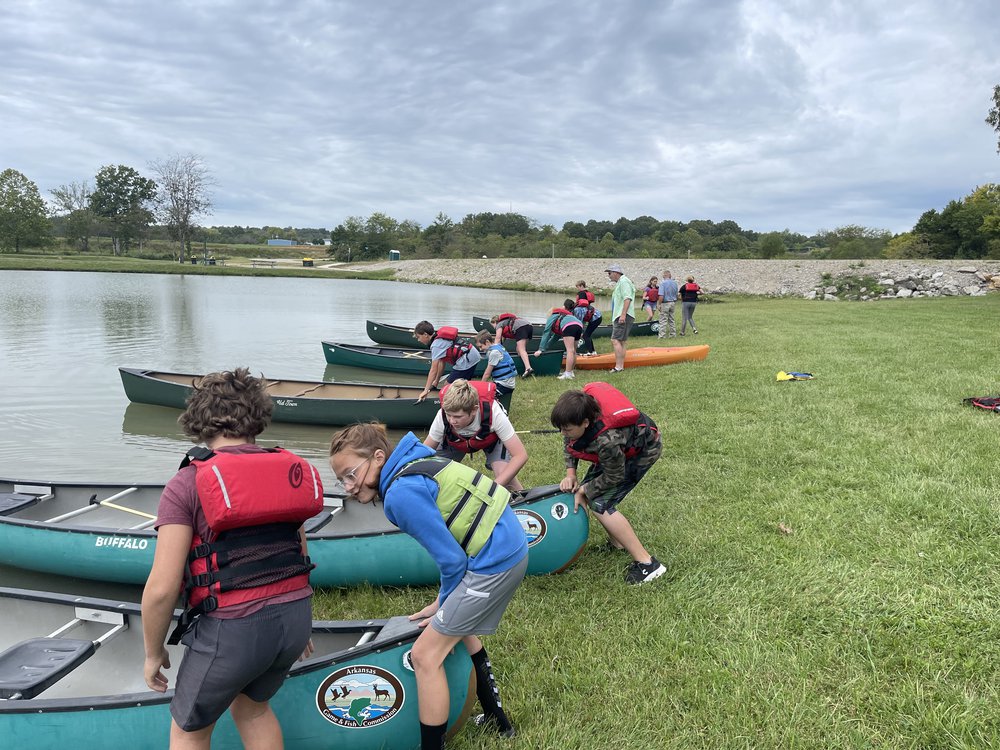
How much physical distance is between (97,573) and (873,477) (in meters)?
7.33

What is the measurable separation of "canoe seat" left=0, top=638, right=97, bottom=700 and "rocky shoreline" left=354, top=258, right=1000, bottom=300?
3729cm

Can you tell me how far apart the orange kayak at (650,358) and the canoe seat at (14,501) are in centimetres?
1130

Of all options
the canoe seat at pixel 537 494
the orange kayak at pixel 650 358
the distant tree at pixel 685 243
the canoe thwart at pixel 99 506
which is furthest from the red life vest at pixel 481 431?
the distant tree at pixel 685 243

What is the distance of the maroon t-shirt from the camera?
2.42 metres

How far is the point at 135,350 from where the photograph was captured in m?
19.5

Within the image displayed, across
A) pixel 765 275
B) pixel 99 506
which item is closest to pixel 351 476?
pixel 99 506

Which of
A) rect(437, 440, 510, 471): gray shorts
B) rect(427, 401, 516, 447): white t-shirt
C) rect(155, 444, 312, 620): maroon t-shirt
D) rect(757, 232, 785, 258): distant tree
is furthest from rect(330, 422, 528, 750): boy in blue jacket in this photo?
rect(757, 232, 785, 258): distant tree

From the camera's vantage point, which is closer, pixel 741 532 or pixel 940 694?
pixel 940 694

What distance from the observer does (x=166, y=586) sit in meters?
2.38

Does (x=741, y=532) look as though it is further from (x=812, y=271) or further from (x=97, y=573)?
(x=812, y=271)

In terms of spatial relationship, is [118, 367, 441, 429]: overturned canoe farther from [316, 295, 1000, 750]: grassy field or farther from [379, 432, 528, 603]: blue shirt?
[379, 432, 528, 603]: blue shirt

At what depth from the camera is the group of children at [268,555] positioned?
246 cm

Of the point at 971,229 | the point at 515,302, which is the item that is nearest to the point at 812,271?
the point at 971,229

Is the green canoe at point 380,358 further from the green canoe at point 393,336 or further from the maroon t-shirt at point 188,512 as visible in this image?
the maroon t-shirt at point 188,512
